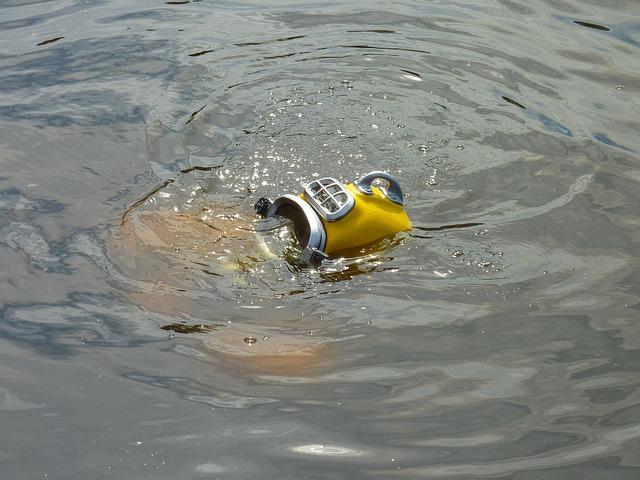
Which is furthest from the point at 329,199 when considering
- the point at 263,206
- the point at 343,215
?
the point at 263,206

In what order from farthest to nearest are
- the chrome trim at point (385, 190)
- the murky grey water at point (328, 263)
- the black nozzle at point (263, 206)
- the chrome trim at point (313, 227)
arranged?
1. the black nozzle at point (263, 206)
2. the chrome trim at point (385, 190)
3. the chrome trim at point (313, 227)
4. the murky grey water at point (328, 263)

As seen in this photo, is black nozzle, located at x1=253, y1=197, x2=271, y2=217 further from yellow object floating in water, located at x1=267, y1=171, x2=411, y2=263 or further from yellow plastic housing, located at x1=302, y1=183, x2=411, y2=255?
yellow plastic housing, located at x1=302, y1=183, x2=411, y2=255

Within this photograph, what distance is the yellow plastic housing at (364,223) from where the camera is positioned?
13.3 ft

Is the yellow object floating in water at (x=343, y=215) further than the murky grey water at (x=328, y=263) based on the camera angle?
Yes

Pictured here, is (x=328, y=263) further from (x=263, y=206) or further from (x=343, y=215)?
(x=263, y=206)

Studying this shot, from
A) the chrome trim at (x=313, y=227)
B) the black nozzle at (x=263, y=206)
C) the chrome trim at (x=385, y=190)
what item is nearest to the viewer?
the chrome trim at (x=313, y=227)

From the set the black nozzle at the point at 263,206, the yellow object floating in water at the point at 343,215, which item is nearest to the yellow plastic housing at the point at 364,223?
the yellow object floating in water at the point at 343,215

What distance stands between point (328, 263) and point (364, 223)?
26cm

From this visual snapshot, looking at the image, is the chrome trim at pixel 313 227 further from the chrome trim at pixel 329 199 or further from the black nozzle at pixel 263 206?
the black nozzle at pixel 263 206

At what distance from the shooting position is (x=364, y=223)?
4.10 metres

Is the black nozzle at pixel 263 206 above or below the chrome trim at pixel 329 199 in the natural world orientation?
below

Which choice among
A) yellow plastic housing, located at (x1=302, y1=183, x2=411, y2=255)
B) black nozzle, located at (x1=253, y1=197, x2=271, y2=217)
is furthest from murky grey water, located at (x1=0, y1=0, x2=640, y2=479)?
black nozzle, located at (x1=253, y1=197, x2=271, y2=217)

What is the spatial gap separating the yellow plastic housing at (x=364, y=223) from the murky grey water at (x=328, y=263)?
97 mm

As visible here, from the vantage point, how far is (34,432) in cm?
298
